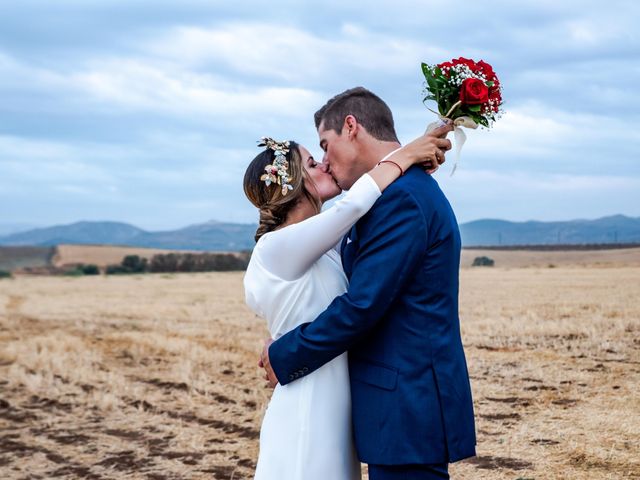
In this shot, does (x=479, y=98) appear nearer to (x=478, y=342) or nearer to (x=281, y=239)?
(x=281, y=239)

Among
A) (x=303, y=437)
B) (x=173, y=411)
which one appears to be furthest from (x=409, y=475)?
(x=173, y=411)

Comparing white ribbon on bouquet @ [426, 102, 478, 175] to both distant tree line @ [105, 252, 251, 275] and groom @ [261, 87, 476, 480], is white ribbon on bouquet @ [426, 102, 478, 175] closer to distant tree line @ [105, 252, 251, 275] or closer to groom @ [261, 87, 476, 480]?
groom @ [261, 87, 476, 480]

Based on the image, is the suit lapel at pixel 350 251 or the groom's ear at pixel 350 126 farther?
the groom's ear at pixel 350 126

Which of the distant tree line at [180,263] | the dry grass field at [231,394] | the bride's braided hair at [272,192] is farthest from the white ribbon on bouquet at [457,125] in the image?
the distant tree line at [180,263]

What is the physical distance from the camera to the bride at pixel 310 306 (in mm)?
3891

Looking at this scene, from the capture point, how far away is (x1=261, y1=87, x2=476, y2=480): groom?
363 centimetres

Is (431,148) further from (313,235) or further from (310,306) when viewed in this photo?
(310,306)

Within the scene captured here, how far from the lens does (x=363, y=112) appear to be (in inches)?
161

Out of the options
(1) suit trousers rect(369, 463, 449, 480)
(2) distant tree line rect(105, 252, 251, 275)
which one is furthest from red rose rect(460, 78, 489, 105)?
(2) distant tree line rect(105, 252, 251, 275)

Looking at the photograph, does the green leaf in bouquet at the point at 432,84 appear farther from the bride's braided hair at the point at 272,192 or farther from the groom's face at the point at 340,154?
the bride's braided hair at the point at 272,192

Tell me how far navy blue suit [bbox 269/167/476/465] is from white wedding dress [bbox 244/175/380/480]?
0.22m

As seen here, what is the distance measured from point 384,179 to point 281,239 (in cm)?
60

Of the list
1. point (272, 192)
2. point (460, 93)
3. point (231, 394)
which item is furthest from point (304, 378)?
point (231, 394)

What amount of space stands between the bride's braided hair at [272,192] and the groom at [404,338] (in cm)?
56
